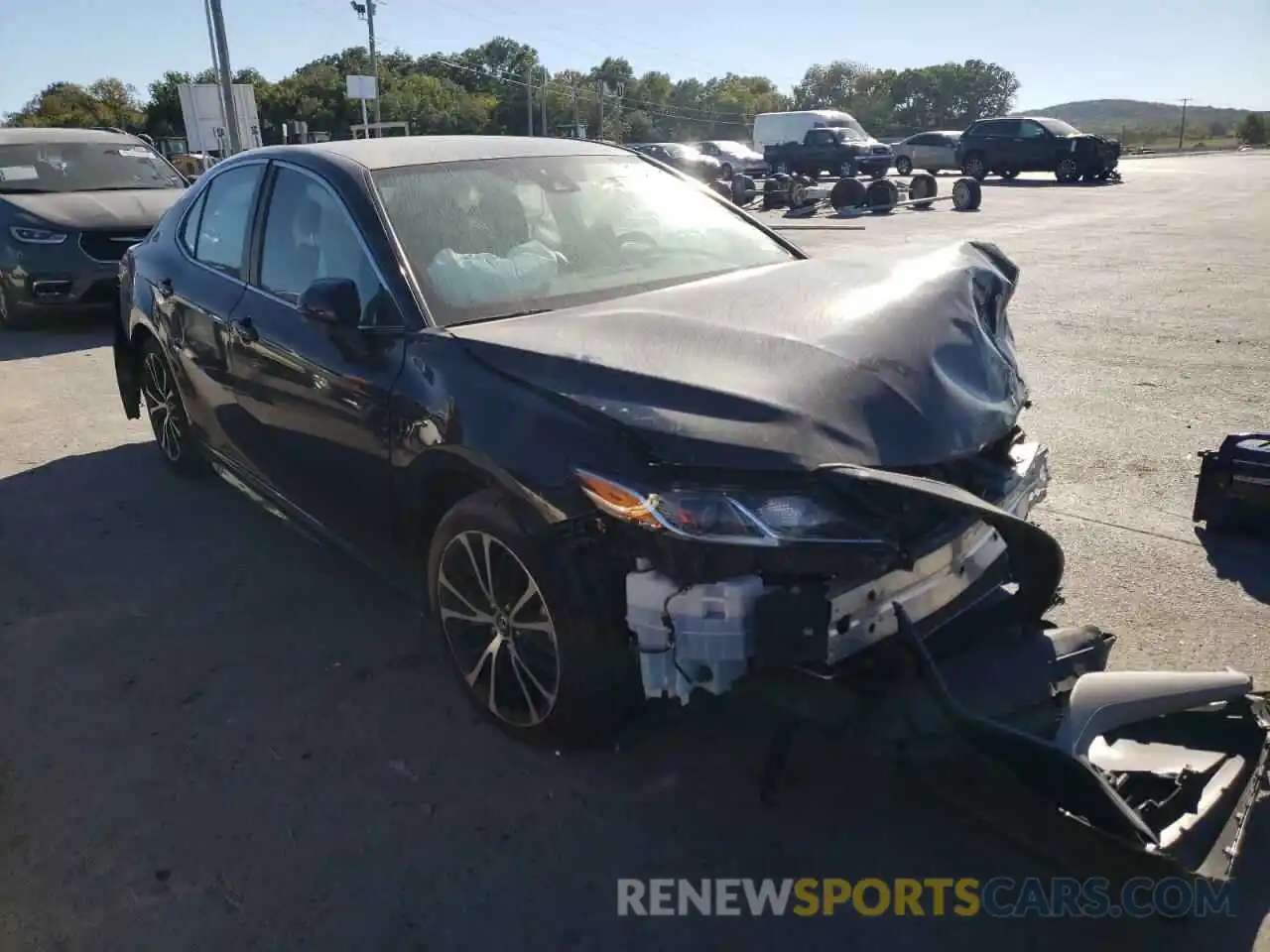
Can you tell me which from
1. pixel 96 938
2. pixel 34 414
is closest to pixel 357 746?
pixel 96 938

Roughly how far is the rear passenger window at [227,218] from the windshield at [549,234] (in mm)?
1022

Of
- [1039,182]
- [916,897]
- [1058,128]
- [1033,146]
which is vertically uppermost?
[1058,128]

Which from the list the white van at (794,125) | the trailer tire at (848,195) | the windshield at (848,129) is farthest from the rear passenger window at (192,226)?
the white van at (794,125)

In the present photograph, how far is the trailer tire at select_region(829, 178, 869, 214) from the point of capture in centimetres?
2178

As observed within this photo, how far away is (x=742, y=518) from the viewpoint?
7.80ft

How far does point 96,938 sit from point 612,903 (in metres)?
1.25

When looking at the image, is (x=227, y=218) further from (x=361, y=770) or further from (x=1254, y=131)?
(x=1254, y=131)

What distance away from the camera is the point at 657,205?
13.4ft

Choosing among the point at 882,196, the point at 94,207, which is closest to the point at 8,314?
the point at 94,207

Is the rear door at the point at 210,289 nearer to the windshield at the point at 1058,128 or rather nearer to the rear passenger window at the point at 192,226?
the rear passenger window at the point at 192,226

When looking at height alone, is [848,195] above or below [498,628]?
above

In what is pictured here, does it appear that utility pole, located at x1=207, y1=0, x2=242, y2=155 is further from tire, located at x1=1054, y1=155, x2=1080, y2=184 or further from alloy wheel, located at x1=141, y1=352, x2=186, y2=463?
tire, located at x1=1054, y1=155, x2=1080, y2=184

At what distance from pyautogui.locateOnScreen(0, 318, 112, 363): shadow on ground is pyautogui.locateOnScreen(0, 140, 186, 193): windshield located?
4.64 feet

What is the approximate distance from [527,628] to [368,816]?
2.25 feet
